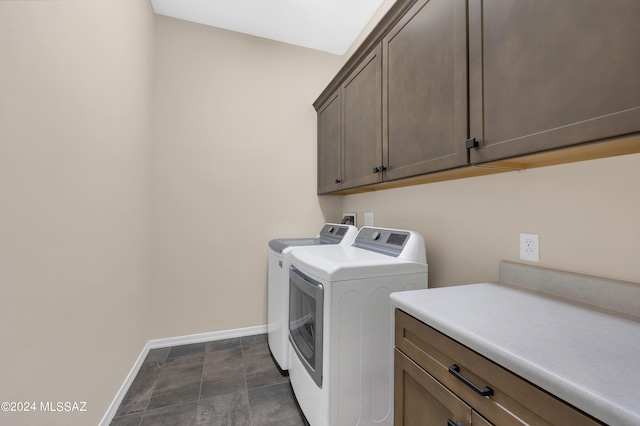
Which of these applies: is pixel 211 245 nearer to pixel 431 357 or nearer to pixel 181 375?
pixel 181 375

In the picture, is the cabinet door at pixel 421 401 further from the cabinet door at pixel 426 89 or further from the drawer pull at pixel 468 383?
the cabinet door at pixel 426 89

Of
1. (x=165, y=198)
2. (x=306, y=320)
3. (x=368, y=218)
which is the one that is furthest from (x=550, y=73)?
(x=165, y=198)

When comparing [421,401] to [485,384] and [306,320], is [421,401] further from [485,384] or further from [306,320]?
[306,320]

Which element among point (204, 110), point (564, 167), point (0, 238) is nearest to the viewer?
point (0, 238)

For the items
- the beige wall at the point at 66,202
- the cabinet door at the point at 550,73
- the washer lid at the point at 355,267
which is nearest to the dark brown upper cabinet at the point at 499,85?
the cabinet door at the point at 550,73

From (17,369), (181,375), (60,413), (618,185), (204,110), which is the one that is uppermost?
(204,110)

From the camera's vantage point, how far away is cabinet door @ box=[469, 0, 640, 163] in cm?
63

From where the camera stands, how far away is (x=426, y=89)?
1243 mm

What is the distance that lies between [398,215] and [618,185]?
1171 millimetres

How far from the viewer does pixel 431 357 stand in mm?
800

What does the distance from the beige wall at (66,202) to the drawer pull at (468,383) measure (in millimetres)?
1321

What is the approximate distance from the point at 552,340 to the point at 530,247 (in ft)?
1.84

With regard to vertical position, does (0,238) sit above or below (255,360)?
above

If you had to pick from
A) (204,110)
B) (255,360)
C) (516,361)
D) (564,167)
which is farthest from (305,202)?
(516,361)
